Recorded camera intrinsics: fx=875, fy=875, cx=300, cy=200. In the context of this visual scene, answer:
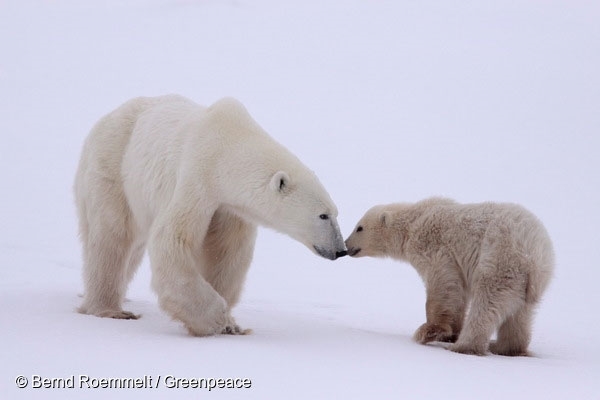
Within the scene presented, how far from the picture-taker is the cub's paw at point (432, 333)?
246 inches

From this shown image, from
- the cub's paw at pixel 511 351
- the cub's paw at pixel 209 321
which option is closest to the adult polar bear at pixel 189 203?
the cub's paw at pixel 209 321

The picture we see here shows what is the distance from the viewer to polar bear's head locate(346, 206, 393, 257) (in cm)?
717

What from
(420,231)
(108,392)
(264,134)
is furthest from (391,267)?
(108,392)

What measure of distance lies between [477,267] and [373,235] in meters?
1.34

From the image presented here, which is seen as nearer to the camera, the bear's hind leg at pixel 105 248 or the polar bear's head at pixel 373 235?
the bear's hind leg at pixel 105 248

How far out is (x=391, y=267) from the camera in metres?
11.5

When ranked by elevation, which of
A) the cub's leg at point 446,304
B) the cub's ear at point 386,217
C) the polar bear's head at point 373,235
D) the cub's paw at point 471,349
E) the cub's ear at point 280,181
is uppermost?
the cub's ear at point 280,181

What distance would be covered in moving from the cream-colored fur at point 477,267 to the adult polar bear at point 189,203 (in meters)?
0.99

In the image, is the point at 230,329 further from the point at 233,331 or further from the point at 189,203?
the point at 189,203

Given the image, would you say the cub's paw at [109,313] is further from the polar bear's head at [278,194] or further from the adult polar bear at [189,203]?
the polar bear's head at [278,194]

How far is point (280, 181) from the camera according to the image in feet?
18.9

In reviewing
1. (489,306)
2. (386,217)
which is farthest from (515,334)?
(386,217)

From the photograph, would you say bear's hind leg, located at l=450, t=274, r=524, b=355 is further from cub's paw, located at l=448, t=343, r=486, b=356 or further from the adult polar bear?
the adult polar bear

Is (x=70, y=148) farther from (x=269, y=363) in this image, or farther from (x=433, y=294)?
(x=269, y=363)
